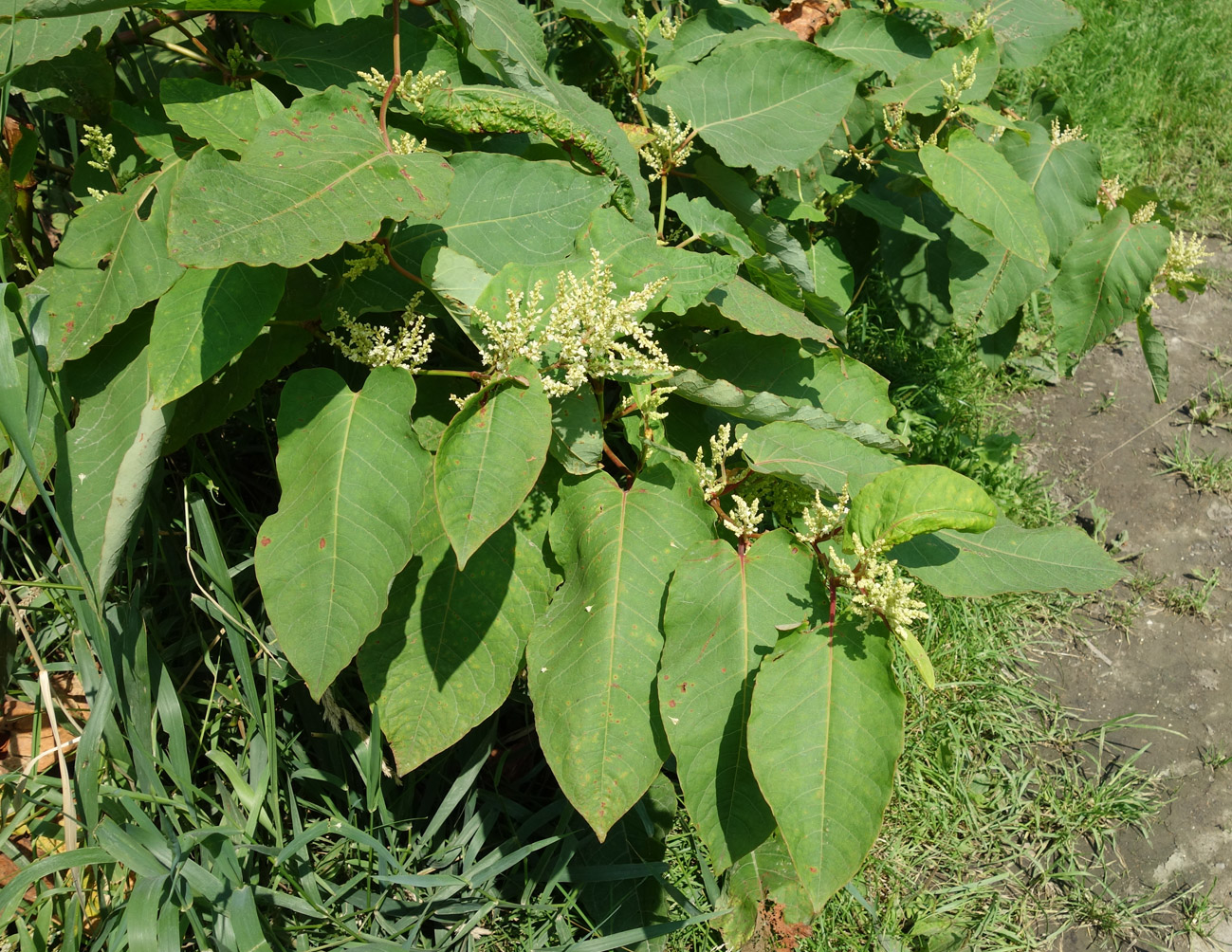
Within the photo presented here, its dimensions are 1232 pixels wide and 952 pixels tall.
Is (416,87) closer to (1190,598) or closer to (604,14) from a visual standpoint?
(604,14)

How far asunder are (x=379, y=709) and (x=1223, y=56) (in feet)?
17.5

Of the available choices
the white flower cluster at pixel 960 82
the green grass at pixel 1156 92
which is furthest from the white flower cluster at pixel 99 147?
the green grass at pixel 1156 92

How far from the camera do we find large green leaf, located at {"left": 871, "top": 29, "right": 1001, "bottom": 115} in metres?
2.31

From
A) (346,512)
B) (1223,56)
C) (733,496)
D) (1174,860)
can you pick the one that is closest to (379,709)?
(346,512)

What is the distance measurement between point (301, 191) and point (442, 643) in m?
0.80

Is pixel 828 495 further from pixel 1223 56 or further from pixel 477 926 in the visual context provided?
pixel 1223 56

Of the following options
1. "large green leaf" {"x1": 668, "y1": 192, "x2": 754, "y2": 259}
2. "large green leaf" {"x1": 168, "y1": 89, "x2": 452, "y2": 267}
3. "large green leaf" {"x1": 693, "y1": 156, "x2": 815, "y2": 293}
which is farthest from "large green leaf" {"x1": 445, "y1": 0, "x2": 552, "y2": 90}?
"large green leaf" {"x1": 693, "y1": 156, "x2": 815, "y2": 293}

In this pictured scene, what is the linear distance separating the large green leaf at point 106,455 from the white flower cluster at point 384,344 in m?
0.34

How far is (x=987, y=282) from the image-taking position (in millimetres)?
2441

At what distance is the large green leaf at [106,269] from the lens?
5.53 ft

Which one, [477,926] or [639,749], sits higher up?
[639,749]

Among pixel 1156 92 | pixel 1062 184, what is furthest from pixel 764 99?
pixel 1156 92

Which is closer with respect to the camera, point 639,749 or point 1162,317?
point 639,749

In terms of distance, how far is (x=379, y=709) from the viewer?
5.55 ft
